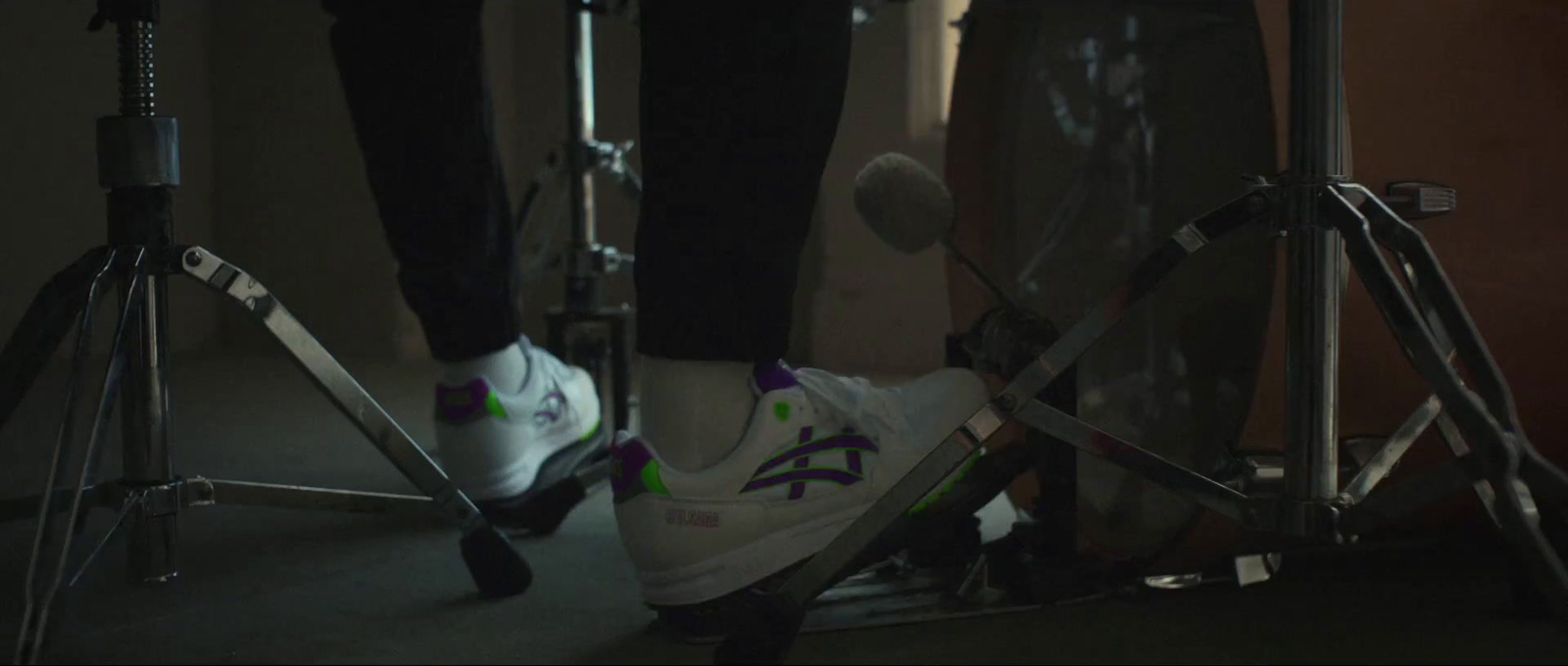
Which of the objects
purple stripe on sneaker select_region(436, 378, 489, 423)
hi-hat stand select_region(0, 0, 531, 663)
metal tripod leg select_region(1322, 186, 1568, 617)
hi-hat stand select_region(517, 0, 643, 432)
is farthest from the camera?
hi-hat stand select_region(517, 0, 643, 432)

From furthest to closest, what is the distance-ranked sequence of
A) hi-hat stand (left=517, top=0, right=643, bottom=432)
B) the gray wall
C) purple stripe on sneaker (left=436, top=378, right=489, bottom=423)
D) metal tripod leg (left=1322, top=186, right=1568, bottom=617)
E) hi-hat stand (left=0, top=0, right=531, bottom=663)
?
the gray wall → hi-hat stand (left=517, top=0, right=643, bottom=432) → purple stripe on sneaker (left=436, top=378, right=489, bottom=423) → hi-hat stand (left=0, top=0, right=531, bottom=663) → metal tripod leg (left=1322, top=186, right=1568, bottom=617)

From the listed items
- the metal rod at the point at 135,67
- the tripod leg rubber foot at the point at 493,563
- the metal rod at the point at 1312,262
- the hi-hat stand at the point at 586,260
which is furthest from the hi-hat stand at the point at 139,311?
the hi-hat stand at the point at 586,260

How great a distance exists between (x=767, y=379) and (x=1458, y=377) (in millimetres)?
402

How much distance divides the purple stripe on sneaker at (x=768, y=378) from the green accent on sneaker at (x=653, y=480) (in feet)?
0.28

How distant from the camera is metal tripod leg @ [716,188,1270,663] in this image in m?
0.80

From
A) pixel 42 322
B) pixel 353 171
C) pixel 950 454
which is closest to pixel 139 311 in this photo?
pixel 42 322

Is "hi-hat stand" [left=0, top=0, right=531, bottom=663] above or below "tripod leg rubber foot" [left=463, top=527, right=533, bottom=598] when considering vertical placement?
above

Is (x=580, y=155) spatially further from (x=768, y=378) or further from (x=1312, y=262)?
(x=1312, y=262)

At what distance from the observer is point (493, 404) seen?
1.21 meters

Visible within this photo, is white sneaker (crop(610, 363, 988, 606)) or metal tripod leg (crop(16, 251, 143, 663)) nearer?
metal tripod leg (crop(16, 251, 143, 663))

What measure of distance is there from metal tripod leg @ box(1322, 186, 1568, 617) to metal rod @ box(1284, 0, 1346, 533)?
18mm

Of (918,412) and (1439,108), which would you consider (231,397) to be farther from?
(1439,108)

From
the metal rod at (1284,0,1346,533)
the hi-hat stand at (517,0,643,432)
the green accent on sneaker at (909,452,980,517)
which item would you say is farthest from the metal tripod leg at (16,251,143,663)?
the hi-hat stand at (517,0,643,432)

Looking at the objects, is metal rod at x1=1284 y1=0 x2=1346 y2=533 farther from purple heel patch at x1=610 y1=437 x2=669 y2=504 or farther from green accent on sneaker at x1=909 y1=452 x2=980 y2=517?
purple heel patch at x1=610 y1=437 x2=669 y2=504
